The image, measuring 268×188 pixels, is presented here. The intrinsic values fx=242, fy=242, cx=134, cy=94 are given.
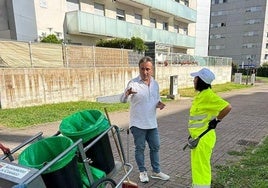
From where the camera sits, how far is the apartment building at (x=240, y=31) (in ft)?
171

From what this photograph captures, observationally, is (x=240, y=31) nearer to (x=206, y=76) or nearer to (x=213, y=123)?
(x=206, y=76)

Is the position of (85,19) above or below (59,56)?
above

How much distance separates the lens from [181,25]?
29.3 m

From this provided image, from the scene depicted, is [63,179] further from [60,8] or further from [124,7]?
[124,7]

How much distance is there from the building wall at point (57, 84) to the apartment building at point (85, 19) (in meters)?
4.46

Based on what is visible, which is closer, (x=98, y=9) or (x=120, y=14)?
(x=98, y=9)

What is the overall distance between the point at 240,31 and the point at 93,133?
60.4 metres

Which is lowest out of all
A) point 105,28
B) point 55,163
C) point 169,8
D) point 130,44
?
point 55,163

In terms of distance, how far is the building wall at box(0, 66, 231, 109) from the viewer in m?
8.66

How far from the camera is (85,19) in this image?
50.5 feet

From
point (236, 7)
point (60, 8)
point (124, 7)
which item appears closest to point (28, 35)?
point (60, 8)

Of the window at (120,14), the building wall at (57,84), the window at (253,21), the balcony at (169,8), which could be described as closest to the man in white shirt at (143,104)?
the building wall at (57,84)

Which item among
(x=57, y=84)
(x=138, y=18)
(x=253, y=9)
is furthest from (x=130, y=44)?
(x=253, y=9)

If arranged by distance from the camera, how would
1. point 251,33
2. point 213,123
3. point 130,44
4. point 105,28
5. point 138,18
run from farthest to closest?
point 251,33 → point 138,18 → point 105,28 → point 130,44 → point 213,123
